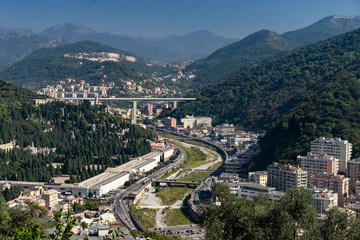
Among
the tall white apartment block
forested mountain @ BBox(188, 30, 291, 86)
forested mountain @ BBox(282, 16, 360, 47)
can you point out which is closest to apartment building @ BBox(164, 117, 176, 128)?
the tall white apartment block

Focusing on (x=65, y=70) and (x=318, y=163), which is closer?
(x=318, y=163)

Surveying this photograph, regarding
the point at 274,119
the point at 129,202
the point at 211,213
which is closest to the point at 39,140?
the point at 129,202

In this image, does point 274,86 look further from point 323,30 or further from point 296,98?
point 323,30

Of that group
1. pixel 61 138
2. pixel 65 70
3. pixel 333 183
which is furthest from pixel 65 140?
pixel 65 70

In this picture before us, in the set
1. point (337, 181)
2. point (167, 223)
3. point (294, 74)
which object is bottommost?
point (167, 223)

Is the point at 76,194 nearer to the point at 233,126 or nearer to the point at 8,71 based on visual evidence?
the point at 233,126

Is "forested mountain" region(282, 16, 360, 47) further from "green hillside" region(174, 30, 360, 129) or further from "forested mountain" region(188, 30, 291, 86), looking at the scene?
"green hillside" region(174, 30, 360, 129)

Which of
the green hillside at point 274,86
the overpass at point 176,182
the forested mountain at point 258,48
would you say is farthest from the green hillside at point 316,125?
the forested mountain at point 258,48
